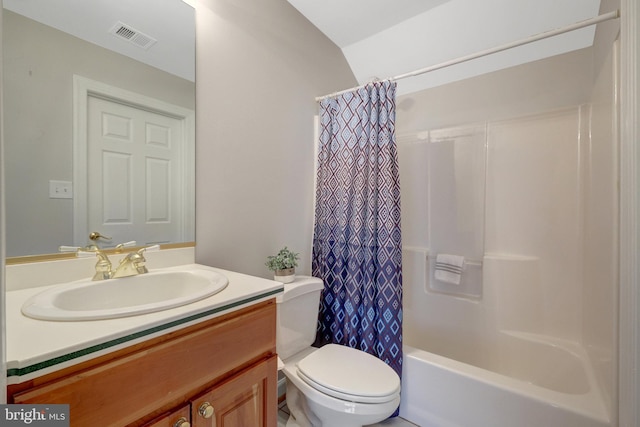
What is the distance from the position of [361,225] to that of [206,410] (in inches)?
45.8

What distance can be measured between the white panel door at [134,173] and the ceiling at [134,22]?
0.23 m

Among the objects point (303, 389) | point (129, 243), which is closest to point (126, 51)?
point (129, 243)

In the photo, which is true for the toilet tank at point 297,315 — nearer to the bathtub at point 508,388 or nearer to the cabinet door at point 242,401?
the cabinet door at point 242,401

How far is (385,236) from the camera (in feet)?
5.16

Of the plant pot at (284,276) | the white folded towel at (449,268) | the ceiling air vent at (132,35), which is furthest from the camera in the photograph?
the white folded towel at (449,268)

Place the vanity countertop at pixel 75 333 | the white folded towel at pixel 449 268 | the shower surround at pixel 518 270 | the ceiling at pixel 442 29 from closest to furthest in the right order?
the vanity countertop at pixel 75 333
the shower surround at pixel 518 270
the ceiling at pixel 442 29
the white folded towel at pixel 449 268

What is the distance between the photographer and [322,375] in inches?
48.8

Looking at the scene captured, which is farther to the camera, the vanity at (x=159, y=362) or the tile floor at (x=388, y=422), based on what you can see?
the tile floor at (x=388, y=422)

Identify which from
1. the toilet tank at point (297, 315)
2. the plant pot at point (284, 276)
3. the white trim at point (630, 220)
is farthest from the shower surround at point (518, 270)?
the plant pot at point (284, 276)

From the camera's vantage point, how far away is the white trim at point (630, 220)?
0.86m

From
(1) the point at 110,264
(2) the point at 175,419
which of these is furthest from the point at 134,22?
(2) the point at 175,419

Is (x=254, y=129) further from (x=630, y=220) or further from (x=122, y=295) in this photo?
(x=630, y=220)

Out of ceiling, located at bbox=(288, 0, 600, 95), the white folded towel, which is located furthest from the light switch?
the white folded towel

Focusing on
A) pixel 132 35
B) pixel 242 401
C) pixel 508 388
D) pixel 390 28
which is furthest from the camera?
pixel 390 28
